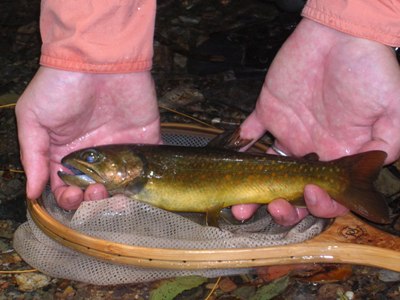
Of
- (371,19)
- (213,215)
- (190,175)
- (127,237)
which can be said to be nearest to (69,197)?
(127,237)

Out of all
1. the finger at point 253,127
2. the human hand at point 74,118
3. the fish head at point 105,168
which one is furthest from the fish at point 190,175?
the finger at point 253,127

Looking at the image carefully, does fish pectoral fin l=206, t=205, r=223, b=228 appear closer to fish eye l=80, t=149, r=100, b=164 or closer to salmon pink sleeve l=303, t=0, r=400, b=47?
fish eye l=80, t=149, r=100, b=164

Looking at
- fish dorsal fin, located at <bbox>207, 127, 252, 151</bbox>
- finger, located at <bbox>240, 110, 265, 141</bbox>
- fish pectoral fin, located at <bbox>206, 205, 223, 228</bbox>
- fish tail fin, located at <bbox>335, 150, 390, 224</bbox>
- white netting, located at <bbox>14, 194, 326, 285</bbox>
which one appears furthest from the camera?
finger, located at <bbox>240, 110, 265, 141</bbox>

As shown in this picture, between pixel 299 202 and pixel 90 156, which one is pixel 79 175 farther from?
pixel 299 202

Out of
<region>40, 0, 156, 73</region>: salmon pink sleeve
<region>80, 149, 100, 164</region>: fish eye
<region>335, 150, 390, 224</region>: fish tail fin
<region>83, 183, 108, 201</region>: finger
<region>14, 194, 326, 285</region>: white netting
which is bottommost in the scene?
<region>14, 194, 326, 285</region>: white netting

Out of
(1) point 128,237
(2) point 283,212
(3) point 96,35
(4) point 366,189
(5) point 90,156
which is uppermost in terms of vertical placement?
(3) point 96,35

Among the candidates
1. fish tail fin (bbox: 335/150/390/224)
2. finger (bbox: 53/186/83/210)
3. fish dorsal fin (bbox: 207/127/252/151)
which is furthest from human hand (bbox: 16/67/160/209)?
fish tail fin (bbox: 335/150/390/224)
